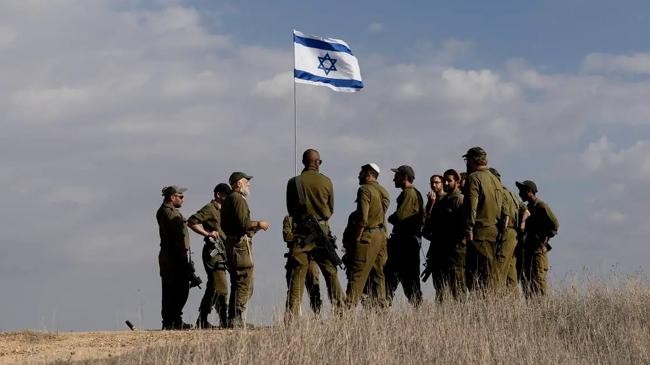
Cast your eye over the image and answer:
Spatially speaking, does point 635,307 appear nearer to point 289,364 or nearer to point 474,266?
point 474,266

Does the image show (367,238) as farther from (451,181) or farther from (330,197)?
(451,181)

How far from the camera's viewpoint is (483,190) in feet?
44.9

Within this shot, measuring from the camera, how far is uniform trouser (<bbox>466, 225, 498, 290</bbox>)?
13.8 m

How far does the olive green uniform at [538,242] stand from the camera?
1584 cm

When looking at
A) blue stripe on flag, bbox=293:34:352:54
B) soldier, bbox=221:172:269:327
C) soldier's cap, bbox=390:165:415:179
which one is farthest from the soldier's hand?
blue stripe on flag, bbox=293:34:352:54

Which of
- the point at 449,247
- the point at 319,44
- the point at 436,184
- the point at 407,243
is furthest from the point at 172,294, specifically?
the point at 319,44

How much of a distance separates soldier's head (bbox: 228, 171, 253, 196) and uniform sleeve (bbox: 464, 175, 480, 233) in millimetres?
2818

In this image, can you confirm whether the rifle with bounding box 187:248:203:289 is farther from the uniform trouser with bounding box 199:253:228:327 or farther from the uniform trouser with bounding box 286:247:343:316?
the uniform trouser with bounding box 286:247:343:316

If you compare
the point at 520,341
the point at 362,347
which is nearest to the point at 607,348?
the point at 520,341

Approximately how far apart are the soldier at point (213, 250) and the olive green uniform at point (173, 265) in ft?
1.51

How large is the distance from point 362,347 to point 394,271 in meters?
3.06

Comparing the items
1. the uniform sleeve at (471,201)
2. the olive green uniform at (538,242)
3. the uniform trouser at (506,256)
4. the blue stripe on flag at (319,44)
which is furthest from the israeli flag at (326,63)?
the uniform trouser at (506,256)

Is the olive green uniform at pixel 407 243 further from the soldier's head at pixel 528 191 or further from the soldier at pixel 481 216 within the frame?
the soldier's head at pixel 528 191

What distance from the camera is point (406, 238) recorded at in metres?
14.7
